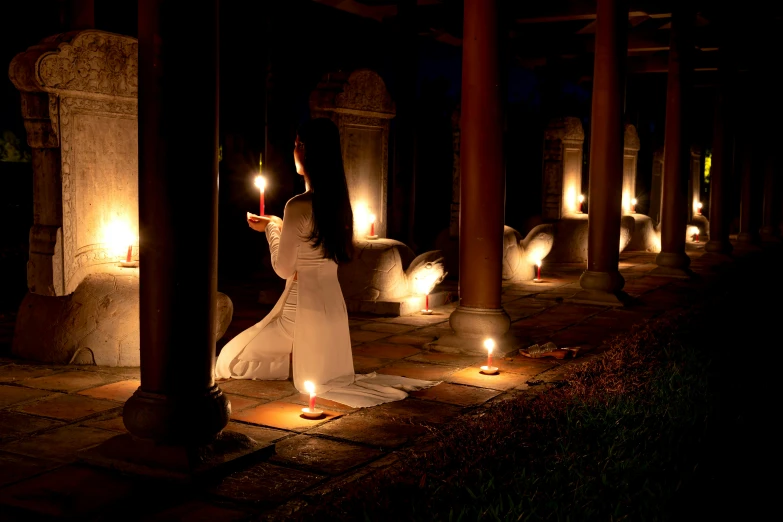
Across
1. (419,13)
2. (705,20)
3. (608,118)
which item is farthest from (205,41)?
(705,20)

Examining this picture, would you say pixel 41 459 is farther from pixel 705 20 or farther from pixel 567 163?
pixel 705 20

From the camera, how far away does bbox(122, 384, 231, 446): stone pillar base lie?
4223 mm

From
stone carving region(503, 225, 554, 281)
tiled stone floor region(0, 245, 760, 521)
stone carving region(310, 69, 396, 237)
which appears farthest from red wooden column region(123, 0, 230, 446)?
stone carving region(503, 225, 554, 281)

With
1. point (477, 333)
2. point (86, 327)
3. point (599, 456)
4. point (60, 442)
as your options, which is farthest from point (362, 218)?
point (599, 456)

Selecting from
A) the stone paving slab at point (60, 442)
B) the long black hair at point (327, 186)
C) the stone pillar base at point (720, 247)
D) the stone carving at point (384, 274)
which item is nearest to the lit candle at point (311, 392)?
the long black hair at point (327, 186)

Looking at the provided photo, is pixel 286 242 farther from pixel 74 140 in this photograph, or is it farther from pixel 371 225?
pixel 371 225

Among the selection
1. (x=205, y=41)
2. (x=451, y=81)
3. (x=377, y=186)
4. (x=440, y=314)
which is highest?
(x=451, y=81)

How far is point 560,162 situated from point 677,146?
8.63 ft

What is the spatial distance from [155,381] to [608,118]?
8.00m

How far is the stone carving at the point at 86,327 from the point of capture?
667 cm

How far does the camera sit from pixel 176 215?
4.17 metres

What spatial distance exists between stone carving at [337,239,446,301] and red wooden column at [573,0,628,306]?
210 cm

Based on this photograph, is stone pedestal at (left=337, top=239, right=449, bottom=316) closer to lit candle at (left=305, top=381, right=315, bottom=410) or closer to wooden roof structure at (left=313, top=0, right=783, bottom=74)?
lit candle at (left=305, top=381, right=315, bottom=410)

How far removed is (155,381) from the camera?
428cm
